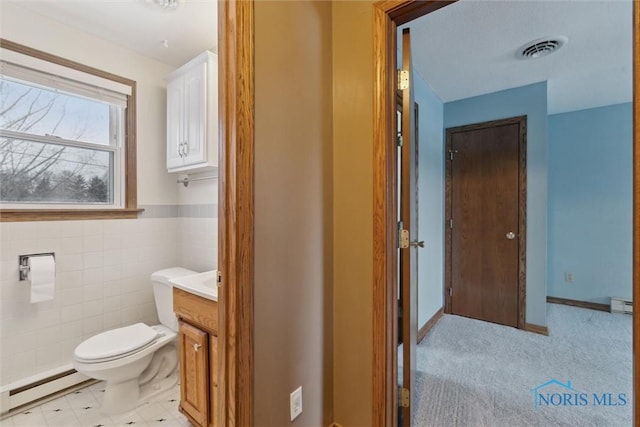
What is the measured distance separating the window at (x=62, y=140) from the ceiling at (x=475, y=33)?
0.36 meters

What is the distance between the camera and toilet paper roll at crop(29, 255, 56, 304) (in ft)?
5.93

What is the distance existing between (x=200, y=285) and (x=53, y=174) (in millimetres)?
1504

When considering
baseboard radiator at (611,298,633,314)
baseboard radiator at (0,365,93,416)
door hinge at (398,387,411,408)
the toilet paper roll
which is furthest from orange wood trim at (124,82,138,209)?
baseboard radiator at (611,298,633,314)

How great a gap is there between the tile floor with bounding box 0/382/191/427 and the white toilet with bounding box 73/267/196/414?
0.07 metres

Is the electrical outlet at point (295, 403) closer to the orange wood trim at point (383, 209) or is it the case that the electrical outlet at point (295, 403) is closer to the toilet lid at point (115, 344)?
the orange wood trim at point (383, 209)

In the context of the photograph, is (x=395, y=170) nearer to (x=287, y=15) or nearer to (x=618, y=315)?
(x=287, y=15)

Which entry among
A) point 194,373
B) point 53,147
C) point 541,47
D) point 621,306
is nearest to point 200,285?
point 194,373

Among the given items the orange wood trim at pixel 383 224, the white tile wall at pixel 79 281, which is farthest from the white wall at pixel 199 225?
the orange wood trim at pixel 383 224

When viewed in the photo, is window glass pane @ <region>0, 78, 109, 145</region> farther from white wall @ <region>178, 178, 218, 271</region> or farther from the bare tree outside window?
white wall @ <region>178, 178, 218, 271</region>

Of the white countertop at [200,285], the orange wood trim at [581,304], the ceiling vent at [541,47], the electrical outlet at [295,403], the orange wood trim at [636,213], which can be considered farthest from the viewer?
the orange wood trim at [581,304]

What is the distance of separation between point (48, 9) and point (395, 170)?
2405 millimetres

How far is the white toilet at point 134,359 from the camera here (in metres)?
1.66

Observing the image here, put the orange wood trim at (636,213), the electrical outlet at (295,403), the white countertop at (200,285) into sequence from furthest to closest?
1. the white countertop at (200,285)
2. the electrical outlet at (295,403)
3. the orange wood trim at (636,213)

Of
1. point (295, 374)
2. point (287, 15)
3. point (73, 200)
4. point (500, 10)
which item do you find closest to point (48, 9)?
point (73, 200)
